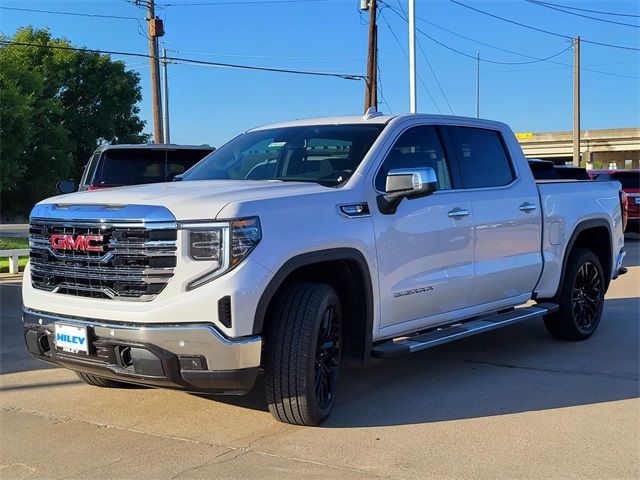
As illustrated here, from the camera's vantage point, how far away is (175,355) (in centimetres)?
407

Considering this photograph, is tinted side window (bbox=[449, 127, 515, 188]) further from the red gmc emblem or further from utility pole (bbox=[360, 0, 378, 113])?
utility pole (bbox=[360, 0, 378, 113])

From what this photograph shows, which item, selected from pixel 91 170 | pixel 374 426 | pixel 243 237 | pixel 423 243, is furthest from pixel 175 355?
pixel 91 170

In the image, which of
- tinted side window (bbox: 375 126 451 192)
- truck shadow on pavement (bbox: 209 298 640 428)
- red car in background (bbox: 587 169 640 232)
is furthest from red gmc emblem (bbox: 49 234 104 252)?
red car in background (bbox: 587 169 640 232)

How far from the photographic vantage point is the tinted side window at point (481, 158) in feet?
19.7

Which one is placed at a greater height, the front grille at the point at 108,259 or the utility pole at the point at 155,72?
the utility pole at the point at 155,72

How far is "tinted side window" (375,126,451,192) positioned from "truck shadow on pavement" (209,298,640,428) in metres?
1.56

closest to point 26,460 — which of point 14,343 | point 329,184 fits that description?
point 329,184

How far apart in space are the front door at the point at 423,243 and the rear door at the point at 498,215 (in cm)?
17

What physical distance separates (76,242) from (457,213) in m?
2.77

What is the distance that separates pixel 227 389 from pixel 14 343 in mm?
4048

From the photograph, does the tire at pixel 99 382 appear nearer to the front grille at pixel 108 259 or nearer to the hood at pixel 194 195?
the front grille at pixel 108 259

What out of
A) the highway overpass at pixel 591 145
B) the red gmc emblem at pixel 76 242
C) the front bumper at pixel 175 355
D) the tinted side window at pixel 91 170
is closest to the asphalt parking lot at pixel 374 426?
the front bumper at pixel 175 355

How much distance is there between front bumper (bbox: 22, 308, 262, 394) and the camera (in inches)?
159

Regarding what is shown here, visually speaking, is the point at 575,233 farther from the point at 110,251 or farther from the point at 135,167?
the point at 135,167
